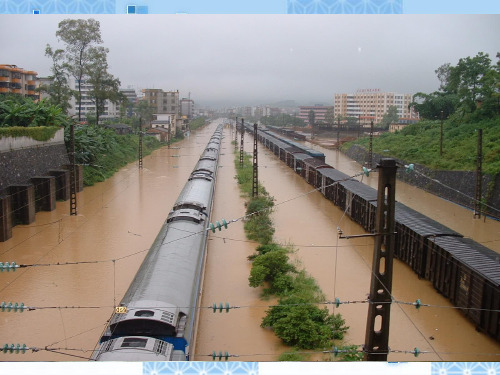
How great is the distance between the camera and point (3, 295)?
25.7 ft

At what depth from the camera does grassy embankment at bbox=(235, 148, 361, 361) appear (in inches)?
238

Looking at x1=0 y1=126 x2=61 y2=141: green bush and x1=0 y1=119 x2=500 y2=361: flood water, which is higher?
x1=0 y1=126 x2=61 y2=141: green bush

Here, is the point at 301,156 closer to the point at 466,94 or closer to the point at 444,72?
the point at 466,94

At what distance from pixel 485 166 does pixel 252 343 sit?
34.8 ft

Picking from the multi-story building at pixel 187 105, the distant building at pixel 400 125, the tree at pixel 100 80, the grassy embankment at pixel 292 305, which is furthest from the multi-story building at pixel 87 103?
the distant building at pixel 400 125

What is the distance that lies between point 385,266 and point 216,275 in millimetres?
4718

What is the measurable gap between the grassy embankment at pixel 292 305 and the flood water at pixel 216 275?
201 mm

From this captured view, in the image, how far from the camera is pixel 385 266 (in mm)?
4234

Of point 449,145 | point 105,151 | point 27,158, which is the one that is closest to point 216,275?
point 27,158

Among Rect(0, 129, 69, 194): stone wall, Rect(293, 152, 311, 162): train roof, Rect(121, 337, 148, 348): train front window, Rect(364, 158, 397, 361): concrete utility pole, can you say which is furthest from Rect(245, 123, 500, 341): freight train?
Rect(293, 152, 311, 162): train roof

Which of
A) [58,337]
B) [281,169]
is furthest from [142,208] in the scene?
[281,169]

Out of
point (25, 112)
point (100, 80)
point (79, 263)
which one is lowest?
point (79, 263)

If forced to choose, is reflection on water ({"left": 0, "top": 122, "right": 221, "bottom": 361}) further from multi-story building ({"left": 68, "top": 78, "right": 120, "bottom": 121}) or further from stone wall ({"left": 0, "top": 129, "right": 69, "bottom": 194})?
multi-story building ({"left": 68, "top": 78, "right": 120, "bottom": 121})

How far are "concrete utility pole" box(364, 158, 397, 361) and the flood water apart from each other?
67.0 inches
